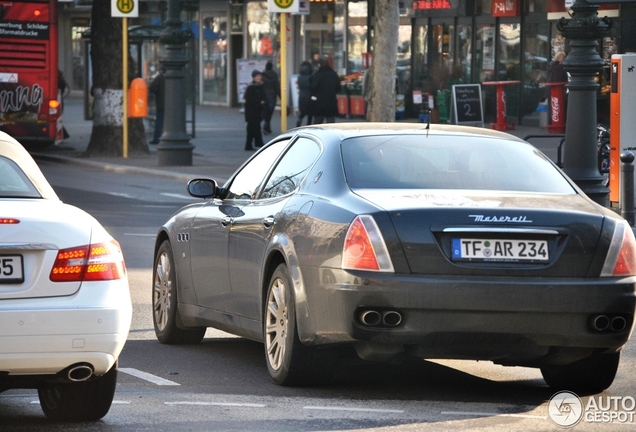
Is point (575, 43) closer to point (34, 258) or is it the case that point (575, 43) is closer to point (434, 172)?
point (434, 172)

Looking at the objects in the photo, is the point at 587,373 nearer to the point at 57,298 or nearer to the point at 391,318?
the point at 391,318

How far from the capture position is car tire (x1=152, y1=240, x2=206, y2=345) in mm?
8953

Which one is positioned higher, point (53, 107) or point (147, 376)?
point (147, 376)

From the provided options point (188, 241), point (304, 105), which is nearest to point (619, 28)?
point (304, 105)

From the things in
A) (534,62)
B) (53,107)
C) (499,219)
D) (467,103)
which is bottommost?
(467,103)

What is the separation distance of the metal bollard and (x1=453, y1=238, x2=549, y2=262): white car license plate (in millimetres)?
9440

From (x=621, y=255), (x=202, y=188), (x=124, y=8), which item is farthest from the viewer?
(x=124, y=8)

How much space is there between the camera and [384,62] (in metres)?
24.8

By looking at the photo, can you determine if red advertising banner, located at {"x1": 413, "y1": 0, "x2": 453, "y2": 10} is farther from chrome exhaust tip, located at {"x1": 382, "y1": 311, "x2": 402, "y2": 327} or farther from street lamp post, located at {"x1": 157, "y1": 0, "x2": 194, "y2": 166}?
chrome exhaust tip, located at {"x1": 382, "y1": 311, "x2": 402, "y2": 327}

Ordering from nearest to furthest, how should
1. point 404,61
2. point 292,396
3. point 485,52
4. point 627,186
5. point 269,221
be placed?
point 292,396 → point 269,221 → point 627,186 → point 485,52 → point 404,61

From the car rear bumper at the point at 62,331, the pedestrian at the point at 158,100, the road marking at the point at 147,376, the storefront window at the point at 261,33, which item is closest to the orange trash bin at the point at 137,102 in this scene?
the pedestrian at the point at 158,100

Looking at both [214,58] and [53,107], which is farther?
[214,58]

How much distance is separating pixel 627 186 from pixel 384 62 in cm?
943

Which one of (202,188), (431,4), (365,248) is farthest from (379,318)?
(431,4)
